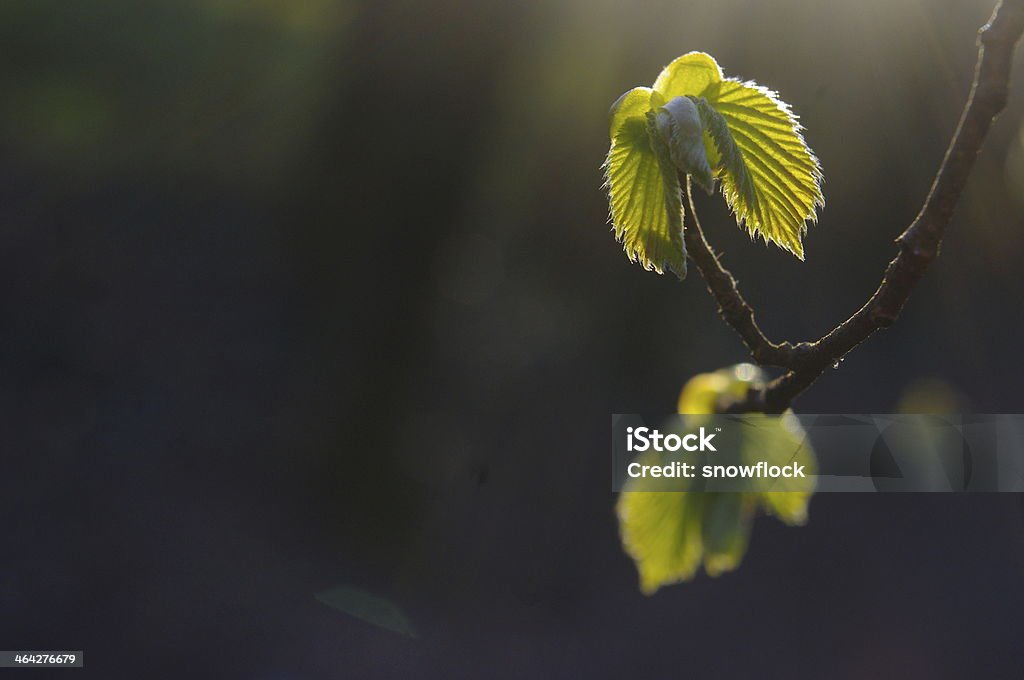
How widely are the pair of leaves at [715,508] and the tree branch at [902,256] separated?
0.02m

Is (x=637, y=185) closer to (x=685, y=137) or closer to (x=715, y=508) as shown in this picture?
(x=685, y=137)

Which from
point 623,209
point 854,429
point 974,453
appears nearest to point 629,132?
point 623,209

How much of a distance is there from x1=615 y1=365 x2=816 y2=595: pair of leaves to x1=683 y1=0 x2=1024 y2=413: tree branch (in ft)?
0.07

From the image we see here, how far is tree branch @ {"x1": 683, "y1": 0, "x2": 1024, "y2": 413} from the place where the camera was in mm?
262

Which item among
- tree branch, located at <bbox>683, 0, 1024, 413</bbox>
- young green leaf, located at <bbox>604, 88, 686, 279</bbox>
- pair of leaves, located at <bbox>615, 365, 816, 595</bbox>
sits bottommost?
pair of leaves, located at <bbox>615, 365, 816, 595</bbox>

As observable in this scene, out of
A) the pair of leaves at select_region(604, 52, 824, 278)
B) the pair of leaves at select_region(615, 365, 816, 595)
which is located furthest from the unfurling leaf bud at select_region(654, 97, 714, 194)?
the pair of leaves at select_region(615, 365, 816, 595)

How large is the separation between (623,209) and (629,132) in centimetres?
4

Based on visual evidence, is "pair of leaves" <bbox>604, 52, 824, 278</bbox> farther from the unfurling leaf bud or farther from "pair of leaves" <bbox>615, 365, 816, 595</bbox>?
"pair of leaves" <bbox>615, 365, 816, 595</bbox>

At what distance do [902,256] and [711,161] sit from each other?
0.34 feet

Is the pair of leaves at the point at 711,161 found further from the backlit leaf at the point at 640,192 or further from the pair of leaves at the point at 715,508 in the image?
the pair of leaves at the point at 715,508

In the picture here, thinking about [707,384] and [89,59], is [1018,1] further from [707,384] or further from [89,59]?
[89,59]

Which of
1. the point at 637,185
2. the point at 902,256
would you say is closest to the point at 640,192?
the point at 637,185

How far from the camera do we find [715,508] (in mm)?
421

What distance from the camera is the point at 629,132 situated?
0.36 meters
